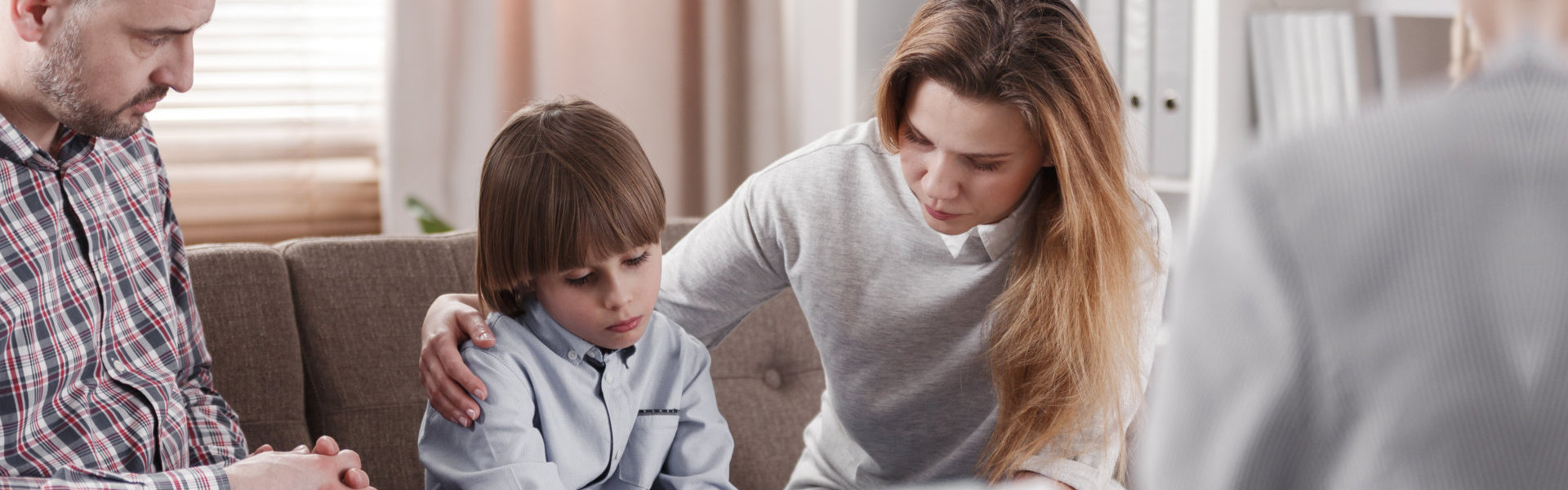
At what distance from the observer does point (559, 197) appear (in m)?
1.06

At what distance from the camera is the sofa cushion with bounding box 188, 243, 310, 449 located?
4.58 feet

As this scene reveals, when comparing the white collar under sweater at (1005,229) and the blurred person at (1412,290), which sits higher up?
the blurred person at (1412,290)

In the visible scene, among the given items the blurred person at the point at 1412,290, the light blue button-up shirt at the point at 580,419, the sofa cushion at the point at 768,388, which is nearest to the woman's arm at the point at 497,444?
the light blue button-up shirt at the point at 580,419

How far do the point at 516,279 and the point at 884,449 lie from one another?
47cm

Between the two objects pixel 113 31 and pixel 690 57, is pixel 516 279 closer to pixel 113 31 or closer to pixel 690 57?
pixel 113 31

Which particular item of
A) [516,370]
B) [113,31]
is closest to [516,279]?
[516,370]

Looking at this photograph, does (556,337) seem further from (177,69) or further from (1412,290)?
(1412,290)

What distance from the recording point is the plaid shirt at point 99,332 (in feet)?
3.47

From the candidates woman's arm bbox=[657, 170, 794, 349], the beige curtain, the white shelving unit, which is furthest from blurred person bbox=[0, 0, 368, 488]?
the white shelving unit

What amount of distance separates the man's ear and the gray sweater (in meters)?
0.66

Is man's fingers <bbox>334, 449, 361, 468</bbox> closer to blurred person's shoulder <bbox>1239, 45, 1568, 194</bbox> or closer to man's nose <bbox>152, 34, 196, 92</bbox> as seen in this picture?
man's nose <bbox>152, 34, 196, 92</bbox>

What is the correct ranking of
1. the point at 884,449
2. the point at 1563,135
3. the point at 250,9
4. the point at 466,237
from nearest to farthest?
the point at 1563,135 → the point at 884,449 → the point at 466,237 → the point at 250,9

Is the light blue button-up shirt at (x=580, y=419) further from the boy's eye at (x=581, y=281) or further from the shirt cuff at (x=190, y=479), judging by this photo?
the shirt cuff at (x=190, y=479)

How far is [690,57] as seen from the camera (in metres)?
2.68
